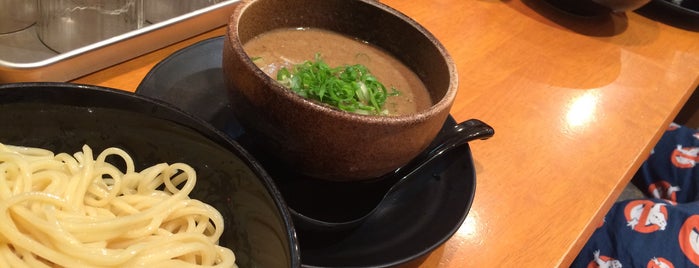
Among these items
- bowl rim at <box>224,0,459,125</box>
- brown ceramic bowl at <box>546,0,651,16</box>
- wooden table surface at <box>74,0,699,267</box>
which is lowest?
wooden table surface at <box>74,0,699,267</box>

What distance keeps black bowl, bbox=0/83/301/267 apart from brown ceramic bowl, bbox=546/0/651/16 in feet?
3.96

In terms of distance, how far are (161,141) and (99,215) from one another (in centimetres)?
9

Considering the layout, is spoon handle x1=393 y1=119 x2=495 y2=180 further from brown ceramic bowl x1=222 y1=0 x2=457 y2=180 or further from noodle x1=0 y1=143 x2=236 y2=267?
noodle x1=0 y1=143 x2=236 y2=267

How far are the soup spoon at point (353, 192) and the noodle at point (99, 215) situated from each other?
0.14 m

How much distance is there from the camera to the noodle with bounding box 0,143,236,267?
0.53 m

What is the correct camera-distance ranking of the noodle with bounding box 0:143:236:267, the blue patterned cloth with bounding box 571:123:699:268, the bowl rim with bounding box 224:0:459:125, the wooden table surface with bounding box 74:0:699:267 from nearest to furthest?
1. the noodle with bounding box 0:143:236:267
2. the bowl rim with bounding box 224:0:459:125
3. the wooden table surface with bounding box 74:0:699:267
4. the blue patterned cloth with bounding box 571:123:699:268

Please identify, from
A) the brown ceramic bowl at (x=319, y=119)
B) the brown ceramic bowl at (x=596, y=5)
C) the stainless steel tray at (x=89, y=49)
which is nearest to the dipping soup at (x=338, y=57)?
the brown ceramic bowl at (x=319, y=119)

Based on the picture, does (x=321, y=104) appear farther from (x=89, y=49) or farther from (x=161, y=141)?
(x=89, y=49)

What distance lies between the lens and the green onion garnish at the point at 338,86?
0.75 metres

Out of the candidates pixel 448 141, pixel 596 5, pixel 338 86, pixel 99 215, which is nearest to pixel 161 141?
pixel 99 215

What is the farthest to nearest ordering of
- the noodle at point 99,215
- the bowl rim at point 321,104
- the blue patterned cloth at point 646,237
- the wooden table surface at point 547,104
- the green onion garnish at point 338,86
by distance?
the blue patterned cloth at point 646,237 < the wooden table surface at point 547,104 < the green onion garnish at point 338,86 < the bowl rim at point 321,104 < the noodle at point 99,215

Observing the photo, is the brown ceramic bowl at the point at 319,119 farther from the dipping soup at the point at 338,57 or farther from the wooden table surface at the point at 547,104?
the wooden table surface at the point at 547,104

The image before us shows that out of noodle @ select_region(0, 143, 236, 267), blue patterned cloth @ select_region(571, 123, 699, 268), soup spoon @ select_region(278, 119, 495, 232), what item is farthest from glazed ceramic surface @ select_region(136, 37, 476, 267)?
blue patterned cloth @ select_region(571, 123, 699, 268)

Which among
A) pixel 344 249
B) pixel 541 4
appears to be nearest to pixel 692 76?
pixel 541 4
